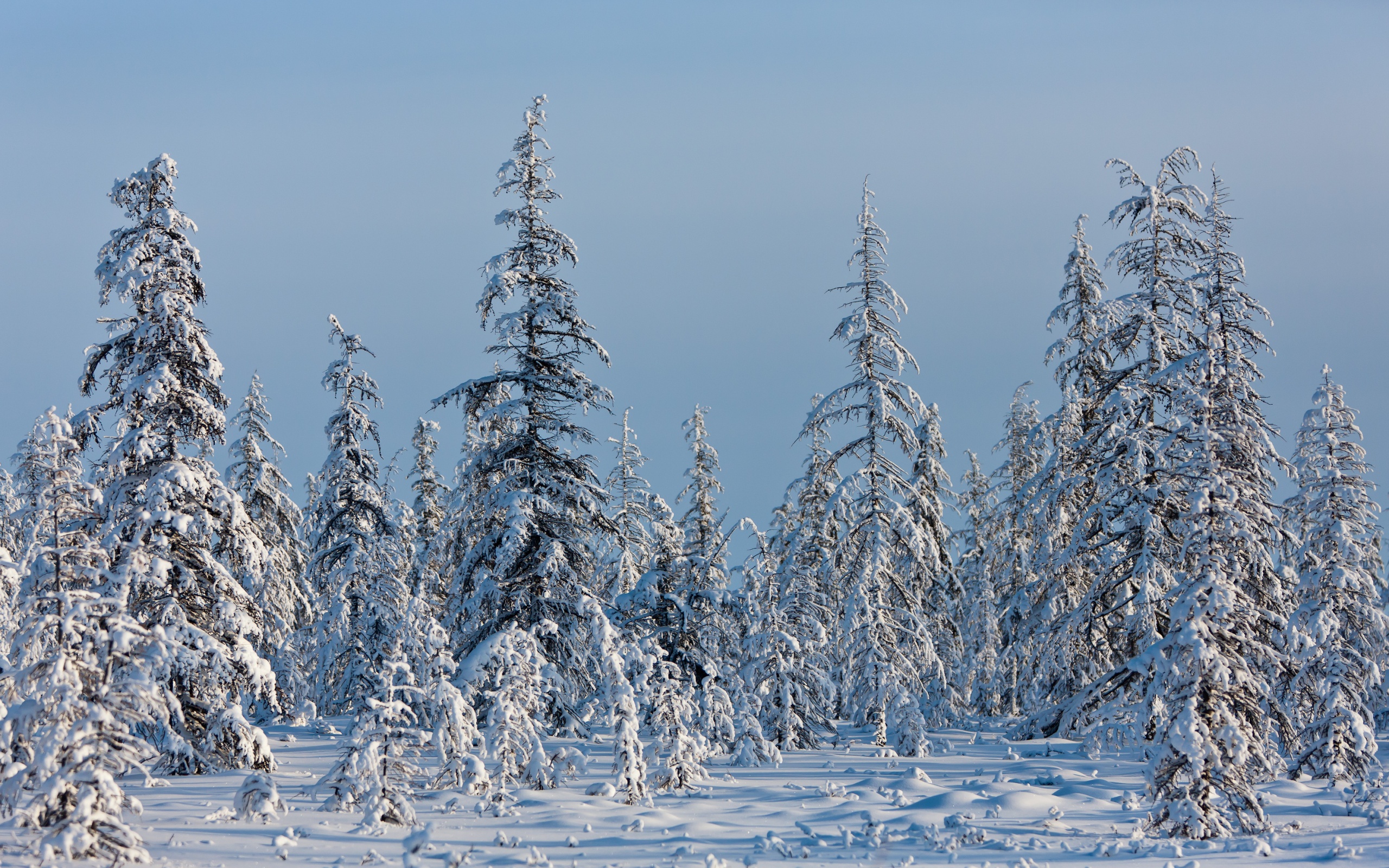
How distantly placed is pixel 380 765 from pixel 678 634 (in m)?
8.99

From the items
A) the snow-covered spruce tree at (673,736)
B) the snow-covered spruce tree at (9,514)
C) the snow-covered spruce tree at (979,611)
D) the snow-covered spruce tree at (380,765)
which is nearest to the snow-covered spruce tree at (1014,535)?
the snow-covered spruce tree at (979,611)

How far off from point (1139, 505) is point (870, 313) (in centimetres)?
800

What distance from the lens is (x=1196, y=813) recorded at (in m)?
14.1

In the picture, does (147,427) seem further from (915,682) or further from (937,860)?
(915,682)

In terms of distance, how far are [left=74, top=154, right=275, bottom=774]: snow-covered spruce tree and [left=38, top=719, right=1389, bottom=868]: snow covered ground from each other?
193cm

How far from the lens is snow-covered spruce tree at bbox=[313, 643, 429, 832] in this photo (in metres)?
14.2

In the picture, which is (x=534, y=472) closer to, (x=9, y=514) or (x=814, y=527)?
(x=814, y=527)

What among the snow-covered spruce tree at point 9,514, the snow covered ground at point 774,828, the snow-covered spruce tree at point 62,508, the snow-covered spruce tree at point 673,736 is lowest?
the snow covered ground at point 774,828

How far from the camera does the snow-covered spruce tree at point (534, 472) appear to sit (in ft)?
71.2

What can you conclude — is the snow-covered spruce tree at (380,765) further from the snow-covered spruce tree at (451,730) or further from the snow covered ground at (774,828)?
the snow-covered spruce tree at (451,730)

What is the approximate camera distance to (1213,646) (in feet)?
47.0

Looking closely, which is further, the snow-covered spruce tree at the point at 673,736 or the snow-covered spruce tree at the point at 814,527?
the snow-covered spruce tree at the point at 814,527

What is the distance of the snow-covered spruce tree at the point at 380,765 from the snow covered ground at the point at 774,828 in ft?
0.93

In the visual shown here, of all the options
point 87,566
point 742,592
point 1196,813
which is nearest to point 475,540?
point 742,592
